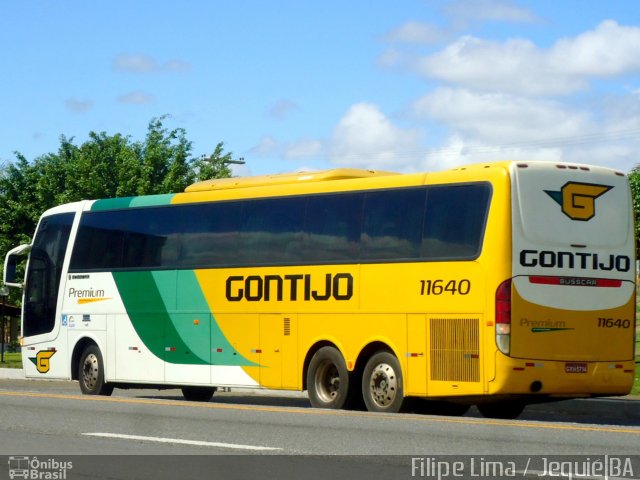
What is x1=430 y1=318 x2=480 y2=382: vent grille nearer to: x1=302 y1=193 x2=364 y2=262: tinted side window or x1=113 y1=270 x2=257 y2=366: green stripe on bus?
x1=302 y1=193 x2=364 y2=262: tinted side window

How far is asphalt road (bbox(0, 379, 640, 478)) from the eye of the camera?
11219 mm

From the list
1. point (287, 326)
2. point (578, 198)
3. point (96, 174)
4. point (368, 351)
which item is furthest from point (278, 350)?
point (96, 174)

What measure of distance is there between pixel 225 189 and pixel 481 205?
6123 mm

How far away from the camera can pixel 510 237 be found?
17344 millimetres

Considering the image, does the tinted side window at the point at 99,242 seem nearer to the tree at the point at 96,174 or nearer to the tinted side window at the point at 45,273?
the tinted side window at the point at 45,273

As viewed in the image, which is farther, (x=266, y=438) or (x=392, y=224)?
(x=392, y=224)

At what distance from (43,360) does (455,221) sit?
1111cm

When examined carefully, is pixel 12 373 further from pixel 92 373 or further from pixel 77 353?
pixel 92 373

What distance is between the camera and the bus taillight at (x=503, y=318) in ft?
56.3

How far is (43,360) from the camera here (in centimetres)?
2583

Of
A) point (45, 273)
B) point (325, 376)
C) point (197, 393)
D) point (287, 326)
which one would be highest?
point (45, 273)
